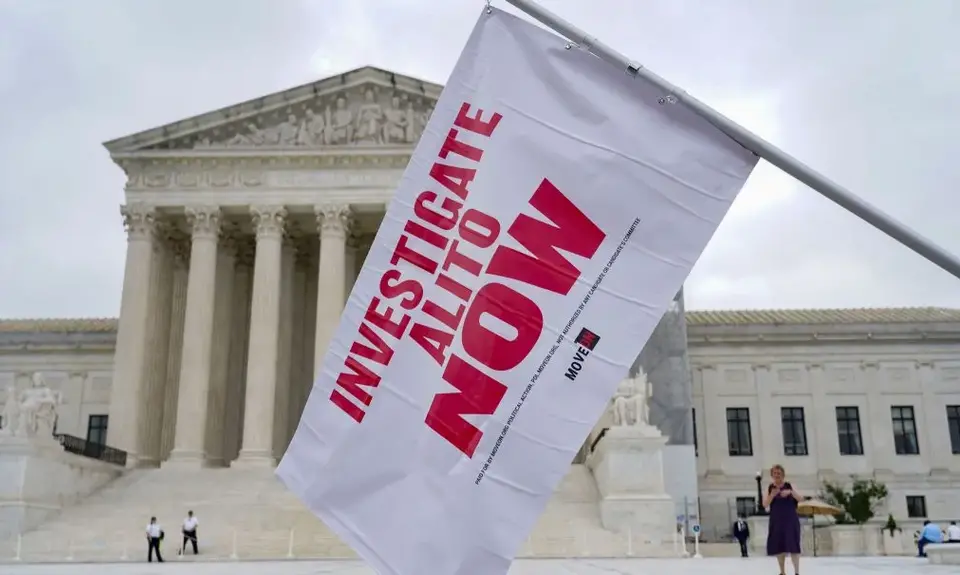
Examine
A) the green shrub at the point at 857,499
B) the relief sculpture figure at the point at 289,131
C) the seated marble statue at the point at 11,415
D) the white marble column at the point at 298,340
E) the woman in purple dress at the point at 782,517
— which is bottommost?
the woman in purple dress at the point at 782,517

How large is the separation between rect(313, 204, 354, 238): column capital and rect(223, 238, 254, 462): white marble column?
260 inches

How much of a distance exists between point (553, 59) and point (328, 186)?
3676 centimetres

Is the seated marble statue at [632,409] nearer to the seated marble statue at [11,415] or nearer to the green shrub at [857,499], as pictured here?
the green shrub at [857,499]

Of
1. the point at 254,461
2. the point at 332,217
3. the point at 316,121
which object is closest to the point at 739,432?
the point at 332,217

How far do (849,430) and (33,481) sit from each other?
40.1m

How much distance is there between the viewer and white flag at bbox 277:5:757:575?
3764mm

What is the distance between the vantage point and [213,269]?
3959 cm

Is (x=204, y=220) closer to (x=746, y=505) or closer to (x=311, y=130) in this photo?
(x=311, y=130)

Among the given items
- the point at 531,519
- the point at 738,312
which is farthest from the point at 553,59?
the point at 738,312

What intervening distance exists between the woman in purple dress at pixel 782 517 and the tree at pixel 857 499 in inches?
1093

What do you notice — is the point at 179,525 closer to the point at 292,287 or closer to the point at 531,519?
the point at 292,287

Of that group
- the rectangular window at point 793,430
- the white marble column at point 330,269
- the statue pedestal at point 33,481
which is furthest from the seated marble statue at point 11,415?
the rectangular window at point 793,430

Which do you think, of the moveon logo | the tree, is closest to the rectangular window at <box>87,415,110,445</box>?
the tree

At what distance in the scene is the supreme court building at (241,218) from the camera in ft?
126
